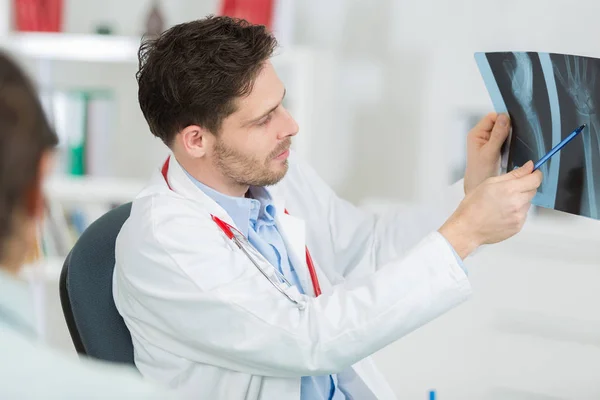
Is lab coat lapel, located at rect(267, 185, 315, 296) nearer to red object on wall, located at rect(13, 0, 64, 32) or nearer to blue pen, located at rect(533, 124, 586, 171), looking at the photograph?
blue pen, located at rect(533, 124, 586, 171)

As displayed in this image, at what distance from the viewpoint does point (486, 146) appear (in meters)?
1.48

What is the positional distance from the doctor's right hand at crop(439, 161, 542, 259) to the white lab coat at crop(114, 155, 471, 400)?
0.12ft

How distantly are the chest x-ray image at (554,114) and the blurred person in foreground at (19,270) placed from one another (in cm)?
78

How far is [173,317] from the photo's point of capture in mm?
1281

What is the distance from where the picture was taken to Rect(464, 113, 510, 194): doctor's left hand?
145 cm

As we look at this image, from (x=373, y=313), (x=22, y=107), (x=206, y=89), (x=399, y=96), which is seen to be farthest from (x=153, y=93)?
(x=399, y=96)

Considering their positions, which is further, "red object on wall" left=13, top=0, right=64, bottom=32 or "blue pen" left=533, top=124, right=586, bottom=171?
"red object on wall" left=13, top=0, right=64, bottom=32

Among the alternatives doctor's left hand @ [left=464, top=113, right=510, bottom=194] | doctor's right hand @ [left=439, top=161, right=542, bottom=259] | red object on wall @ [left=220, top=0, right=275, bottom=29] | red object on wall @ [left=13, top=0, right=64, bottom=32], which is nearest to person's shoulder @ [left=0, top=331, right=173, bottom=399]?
doctor's right hand @ [left=439, top=161, right=542, bottom=259]

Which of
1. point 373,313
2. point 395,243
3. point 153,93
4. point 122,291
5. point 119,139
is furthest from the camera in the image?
point 119,139

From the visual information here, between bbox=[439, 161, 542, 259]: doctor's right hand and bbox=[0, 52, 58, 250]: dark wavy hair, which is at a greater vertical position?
bbox=[0, 52, 58, 250]: dark wavy hair

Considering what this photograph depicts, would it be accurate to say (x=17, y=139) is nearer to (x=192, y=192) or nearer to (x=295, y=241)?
(x=192, y=192)

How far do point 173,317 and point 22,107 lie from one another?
62 cm

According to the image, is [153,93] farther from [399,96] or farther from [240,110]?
[399,96]

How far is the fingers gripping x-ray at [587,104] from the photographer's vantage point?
117cm
